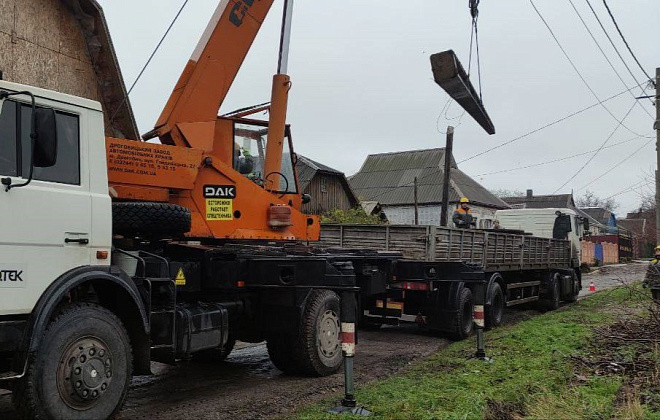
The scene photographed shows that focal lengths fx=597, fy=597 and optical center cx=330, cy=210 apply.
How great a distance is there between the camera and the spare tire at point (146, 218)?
527 cm

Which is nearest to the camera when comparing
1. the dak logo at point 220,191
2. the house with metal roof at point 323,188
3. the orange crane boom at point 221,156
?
the orange crane boom at point 221,156

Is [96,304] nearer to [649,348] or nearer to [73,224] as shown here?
[73,224]

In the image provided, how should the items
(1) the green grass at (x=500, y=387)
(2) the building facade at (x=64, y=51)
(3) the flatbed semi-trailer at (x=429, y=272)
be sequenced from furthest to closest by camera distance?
(2) the building facade at (x=64, y=51) < (3) the flatbed semi-trailer at (x=429, y=272) < (1) the green grass at (x=500, y=387)

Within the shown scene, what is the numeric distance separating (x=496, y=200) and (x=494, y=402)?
147ft

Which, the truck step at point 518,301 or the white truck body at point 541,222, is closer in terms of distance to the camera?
the truck step at point 518,301

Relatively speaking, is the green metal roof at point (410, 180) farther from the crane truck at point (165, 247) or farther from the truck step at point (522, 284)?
the crane truck at point (165, 247)

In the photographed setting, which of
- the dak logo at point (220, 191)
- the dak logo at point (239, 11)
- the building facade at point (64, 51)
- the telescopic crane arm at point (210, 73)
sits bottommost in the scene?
the dak logo at point (220, 191)

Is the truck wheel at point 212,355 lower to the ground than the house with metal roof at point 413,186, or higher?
lower

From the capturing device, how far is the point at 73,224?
4586 mm

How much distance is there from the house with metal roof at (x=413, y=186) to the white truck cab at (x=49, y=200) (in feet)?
123

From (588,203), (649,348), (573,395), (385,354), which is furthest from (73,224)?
(588,203)

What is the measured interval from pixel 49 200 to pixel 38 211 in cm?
12

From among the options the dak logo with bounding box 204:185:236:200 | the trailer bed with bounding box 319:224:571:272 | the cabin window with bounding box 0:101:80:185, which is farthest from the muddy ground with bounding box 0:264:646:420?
the cabin window with bounding box 0:101:80:185

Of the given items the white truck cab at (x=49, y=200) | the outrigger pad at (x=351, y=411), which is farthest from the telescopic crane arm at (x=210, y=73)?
the outrigger pad at (x=351, y=411)
